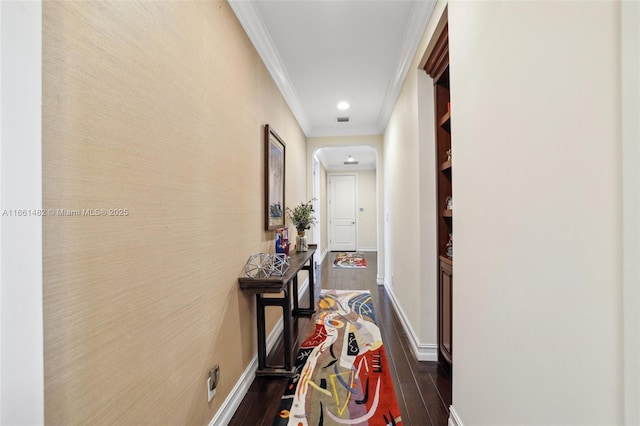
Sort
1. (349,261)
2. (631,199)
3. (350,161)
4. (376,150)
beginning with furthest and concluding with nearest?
1. (350,161)
2. (349,261)
3. (376,150)
4. (631,199)

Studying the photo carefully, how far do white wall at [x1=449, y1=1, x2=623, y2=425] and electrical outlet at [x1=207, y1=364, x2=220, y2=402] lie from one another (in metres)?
1.24

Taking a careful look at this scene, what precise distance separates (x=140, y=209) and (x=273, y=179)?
61.2 inches

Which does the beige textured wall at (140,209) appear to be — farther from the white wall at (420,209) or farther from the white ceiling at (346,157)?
the white ceiling at (346,157)

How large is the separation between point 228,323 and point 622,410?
157 cm

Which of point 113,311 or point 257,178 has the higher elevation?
point 257,178

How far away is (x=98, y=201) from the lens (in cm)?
78

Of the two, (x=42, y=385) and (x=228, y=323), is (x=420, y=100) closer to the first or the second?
(x=228, y=323)

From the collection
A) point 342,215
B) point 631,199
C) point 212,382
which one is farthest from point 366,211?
point 631,199

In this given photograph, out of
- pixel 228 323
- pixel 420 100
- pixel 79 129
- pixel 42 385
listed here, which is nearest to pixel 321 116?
pixel 420 100

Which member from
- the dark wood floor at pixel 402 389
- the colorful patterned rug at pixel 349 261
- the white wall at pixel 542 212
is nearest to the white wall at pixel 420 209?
the dark wood floor at pixel 402 389

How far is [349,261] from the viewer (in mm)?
6371

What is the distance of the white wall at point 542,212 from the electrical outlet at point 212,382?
1244 mm

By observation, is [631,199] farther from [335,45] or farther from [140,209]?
[335,45]

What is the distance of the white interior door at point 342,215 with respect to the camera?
26.4ft
